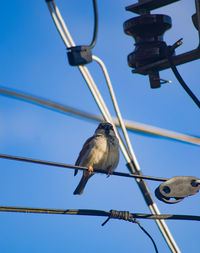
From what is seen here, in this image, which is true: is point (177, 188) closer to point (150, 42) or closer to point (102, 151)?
point (150, 42)

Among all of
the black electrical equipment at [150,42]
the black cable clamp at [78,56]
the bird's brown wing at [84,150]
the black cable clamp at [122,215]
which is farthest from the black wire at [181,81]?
the bird's brown wing at [84,150]

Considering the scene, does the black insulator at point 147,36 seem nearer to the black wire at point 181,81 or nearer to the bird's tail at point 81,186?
the black wire at point 181,81

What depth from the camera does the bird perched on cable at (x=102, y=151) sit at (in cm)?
657

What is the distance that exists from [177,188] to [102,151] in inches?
88.0

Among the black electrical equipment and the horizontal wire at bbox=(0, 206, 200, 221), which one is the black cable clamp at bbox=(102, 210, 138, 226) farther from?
the black electrical equipment

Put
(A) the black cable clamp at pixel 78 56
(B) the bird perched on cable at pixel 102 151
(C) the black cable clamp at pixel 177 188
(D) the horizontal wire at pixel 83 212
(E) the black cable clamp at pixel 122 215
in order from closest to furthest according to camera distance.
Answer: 1. (D) the horizontal wire at pixel 83 212
2. (A) the black cable clamp at pixel 78 56
3. (E) the black cable clamp at pixel 122 215
4. (C) the black cable clamp at pixel 177 188
5. (B) the bird perched on cable at pixel 102 151

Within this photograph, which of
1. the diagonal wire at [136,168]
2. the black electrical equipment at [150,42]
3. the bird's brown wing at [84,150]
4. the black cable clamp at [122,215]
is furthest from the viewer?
the bird's brown wing at [84,150]

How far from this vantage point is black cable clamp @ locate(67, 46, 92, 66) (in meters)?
3.81

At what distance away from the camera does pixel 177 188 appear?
4.46m

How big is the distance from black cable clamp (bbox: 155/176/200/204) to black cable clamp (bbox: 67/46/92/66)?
1.40 meters

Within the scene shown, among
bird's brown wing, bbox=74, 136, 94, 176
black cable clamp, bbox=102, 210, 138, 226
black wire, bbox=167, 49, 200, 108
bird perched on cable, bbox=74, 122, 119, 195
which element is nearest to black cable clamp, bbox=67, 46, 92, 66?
black wire, bbox=167, 49, 200, 108

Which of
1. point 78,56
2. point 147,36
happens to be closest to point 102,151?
point 147,36

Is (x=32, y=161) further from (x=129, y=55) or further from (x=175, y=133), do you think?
(x=175, y=133)

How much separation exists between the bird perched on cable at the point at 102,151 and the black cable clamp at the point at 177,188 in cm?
216
